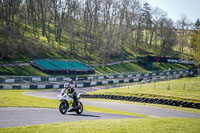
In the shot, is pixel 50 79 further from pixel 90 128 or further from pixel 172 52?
pixel 172 52

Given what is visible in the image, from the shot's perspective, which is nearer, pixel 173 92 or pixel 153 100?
pixel 153 100

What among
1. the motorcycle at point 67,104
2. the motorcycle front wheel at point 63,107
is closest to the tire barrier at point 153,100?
the motorcycle at point 67,104

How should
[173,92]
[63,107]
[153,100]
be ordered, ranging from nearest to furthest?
[63,107], [153,100], [173,92]

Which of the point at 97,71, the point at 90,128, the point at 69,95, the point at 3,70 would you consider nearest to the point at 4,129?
the point at 90,128

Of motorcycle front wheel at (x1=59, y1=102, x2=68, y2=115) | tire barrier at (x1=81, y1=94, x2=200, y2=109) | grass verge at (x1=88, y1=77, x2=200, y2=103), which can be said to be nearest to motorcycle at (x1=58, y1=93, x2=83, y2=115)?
motorcycle front wheel at (x1=59, y1=102, x2=68, y2=115)

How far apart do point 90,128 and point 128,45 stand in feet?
289

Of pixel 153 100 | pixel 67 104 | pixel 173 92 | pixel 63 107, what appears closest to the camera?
pixel 63 107

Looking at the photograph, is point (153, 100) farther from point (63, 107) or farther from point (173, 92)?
point (63, 107)

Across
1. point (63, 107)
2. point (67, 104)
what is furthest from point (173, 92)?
point (63, 107)

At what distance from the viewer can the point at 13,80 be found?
37.9 metres

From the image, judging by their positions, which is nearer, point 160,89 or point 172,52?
point 160,89

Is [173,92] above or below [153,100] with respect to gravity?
above

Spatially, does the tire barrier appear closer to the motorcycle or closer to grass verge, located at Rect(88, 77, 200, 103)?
grass verge, located at Rect(88, 77, 200, 103)

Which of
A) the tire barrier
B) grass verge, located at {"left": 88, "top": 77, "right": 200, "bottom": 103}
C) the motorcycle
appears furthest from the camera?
grass verge, located at {"left": 88, "top": 77, "right": 200, "bottom": 103}
